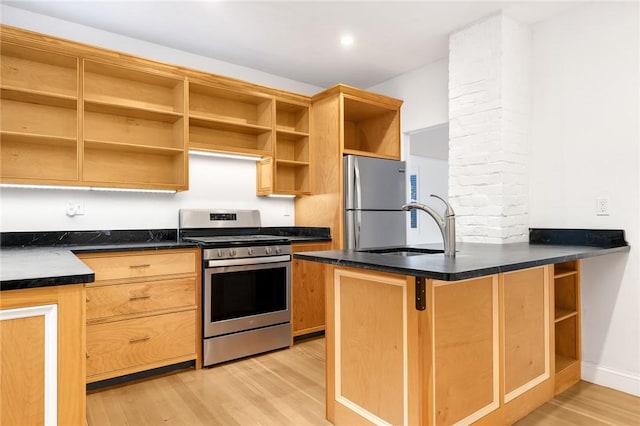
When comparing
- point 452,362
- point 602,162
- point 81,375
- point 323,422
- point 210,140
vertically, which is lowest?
point 323,422

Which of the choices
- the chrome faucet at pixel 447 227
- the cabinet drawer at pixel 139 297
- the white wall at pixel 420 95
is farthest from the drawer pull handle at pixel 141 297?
the white wall at pixel 420 95

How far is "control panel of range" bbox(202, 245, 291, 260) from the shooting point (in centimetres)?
287

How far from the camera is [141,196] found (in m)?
3.22

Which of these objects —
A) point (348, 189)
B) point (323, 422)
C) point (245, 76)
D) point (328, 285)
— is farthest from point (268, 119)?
point (323, 422)

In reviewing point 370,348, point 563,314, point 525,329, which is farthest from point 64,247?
point 563,314

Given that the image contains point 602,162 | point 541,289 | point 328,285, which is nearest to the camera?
point 328,285

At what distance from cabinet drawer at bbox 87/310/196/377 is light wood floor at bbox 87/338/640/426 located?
0.52 ft

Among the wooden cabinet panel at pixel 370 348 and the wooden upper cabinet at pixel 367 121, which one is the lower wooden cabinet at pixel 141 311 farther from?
the wooden upper cabinet at pixel 367 121

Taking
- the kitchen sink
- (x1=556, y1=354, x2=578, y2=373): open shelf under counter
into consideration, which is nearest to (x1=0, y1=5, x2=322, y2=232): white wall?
the kitchen sink

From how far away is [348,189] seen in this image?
360cm

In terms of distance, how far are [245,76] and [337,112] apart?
1.02 metres

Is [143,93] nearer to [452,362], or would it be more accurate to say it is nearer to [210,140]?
[210,140]

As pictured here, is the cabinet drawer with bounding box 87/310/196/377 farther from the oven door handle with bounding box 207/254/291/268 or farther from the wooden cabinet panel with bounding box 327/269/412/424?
the wooden cabinet panel with bounding box 327/269/412/424

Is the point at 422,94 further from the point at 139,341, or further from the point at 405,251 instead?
the point at 139,341
